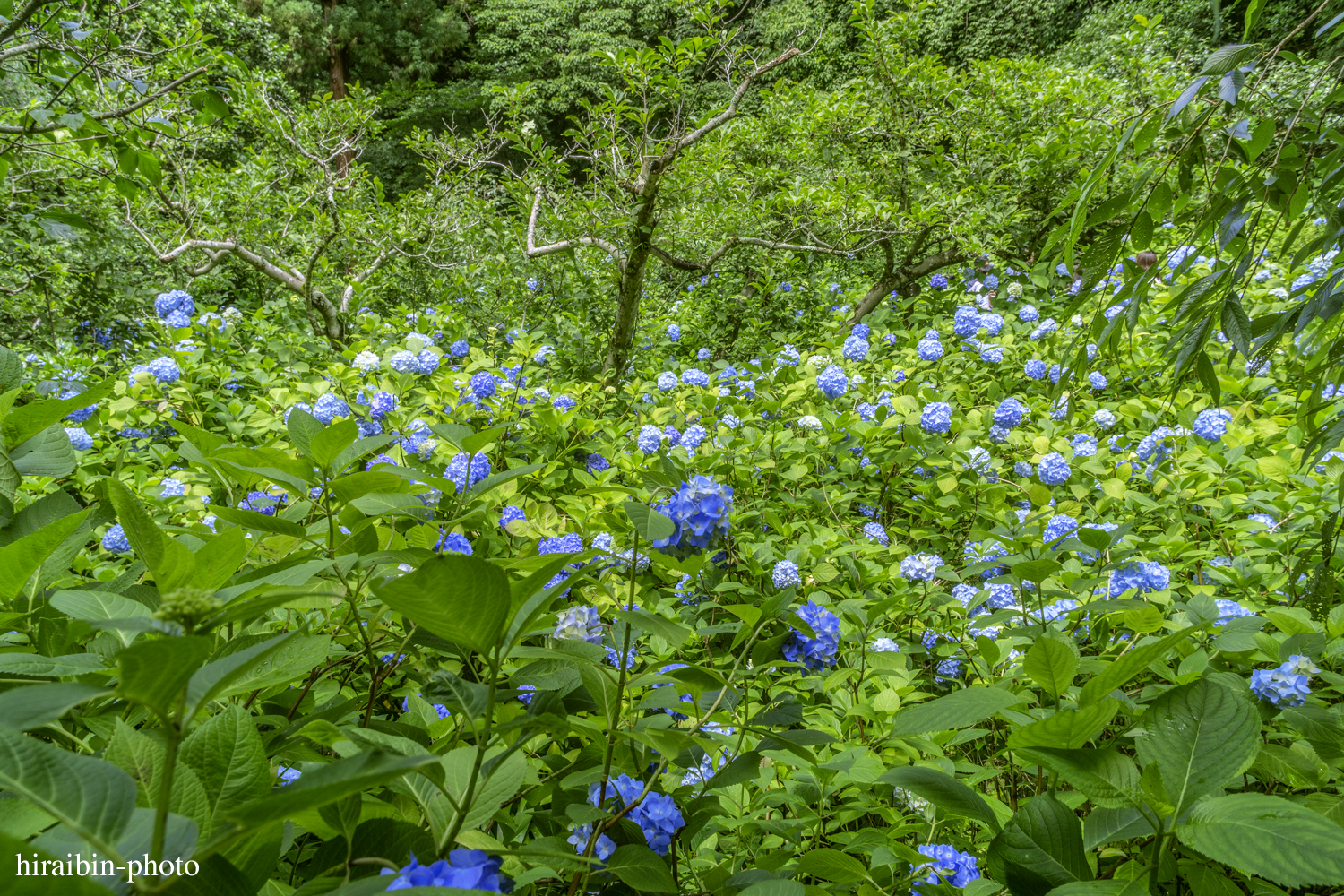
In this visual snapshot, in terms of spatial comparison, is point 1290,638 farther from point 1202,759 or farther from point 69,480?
point 69,480

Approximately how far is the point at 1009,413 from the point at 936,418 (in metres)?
0.29

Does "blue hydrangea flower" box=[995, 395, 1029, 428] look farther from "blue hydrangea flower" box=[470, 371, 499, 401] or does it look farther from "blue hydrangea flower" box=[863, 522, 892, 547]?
"blue hydrangea flower" box=[470, 371, 499, 401]

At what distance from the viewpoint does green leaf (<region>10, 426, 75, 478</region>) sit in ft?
2.07

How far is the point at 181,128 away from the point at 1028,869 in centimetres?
627

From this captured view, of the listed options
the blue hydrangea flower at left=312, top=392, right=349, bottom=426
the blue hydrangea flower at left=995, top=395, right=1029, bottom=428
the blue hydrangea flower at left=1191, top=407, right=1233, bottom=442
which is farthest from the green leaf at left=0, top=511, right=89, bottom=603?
the blue hydrangea flower at left=1191, top=407, right=1233, bottom=442

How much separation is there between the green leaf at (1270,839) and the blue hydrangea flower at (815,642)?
65cm

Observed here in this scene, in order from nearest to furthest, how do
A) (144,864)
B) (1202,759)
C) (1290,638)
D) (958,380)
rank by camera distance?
(144,864) → (1202,759) → (1290,638) → (958,380)

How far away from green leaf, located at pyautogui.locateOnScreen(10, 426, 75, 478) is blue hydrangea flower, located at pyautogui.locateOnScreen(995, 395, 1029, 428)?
6.98 ft

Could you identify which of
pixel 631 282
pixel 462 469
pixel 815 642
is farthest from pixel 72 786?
pixel 631 282

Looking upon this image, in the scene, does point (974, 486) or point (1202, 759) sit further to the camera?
point (974, 486)

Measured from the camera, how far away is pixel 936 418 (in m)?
1.91

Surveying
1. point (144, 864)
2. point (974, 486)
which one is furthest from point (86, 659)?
point (974, 486)

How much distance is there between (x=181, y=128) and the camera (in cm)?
474

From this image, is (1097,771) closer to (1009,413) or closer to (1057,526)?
(1057,526)
